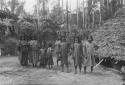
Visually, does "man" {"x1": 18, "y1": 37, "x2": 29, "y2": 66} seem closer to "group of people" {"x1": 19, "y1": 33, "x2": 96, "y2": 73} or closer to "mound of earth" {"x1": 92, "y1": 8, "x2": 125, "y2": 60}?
"group of people" {"x1": 19, "y1": 33, "x2": 96, "y2": 73}

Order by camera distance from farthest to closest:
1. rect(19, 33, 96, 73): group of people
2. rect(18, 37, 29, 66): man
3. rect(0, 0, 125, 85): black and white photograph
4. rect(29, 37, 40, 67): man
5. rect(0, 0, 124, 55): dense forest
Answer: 1. rect(0, 0, 124, 55): dense forest
2. rect(18, 37, 29, 66): man
3. rect(29, 37, 40, 67): man
4. rect(19, 33, 96, 73): group of people
5. rect(0, 0, 125, 85): black and white photograph

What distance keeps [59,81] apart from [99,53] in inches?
189

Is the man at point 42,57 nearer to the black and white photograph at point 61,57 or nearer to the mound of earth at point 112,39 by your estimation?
the black and white photograph at point 61,57

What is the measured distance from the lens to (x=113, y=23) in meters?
12.4

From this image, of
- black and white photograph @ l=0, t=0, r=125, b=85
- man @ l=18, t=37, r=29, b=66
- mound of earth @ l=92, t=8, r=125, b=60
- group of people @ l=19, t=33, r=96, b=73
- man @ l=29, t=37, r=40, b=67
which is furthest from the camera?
man @ l=18, t=37, r=29, b=66

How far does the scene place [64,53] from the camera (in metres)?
8.56

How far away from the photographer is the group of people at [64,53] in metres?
8.13

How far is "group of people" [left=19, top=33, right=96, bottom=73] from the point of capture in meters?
8.13

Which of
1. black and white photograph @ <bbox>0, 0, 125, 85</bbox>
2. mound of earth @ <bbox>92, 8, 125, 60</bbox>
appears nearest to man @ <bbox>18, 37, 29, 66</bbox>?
black and white photograph @ <bbox>0, 0, 125, 85</bbox>

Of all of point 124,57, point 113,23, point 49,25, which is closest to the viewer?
point 124,57

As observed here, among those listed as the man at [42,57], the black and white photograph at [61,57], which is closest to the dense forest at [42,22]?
the black and white photograph at [61,57]

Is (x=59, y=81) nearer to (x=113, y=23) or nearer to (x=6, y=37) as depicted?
(x=113, y=23)

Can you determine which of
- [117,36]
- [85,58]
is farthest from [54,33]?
[85,58]

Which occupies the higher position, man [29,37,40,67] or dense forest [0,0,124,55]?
dense forest [0,0,124,55]
